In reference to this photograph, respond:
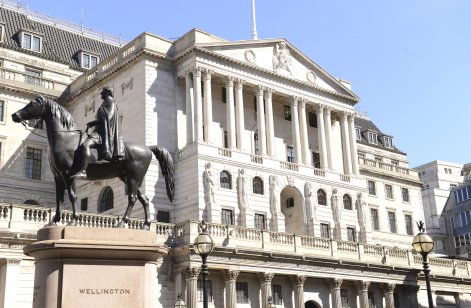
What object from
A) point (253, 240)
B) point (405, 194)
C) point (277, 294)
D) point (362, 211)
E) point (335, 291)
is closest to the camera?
point (253, 240)

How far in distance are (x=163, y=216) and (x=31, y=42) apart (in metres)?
26.8

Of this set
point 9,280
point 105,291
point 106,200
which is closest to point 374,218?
point 106,200

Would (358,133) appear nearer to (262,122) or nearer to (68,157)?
(262,122)

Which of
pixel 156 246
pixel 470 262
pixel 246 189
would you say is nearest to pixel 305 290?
pixel 246 189

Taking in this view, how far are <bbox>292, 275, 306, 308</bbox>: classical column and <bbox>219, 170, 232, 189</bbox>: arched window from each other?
9237 millimetres

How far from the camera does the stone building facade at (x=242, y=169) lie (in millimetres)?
44562

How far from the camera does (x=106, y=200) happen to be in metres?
52.9

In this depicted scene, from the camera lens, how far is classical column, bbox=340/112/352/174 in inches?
2393

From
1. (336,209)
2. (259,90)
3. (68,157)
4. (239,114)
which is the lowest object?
(68,157)

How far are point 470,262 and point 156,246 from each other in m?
51.5

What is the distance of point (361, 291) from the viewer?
4941cm

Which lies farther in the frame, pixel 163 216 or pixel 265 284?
pixel 163 216

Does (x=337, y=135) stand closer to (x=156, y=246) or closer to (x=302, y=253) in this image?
(x=302, y=253)

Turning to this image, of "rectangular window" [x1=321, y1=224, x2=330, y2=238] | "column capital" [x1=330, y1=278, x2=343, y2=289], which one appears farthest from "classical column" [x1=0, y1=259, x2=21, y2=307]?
"rectangular window" [x1=321, y1=224, x2=330, y2=238]
